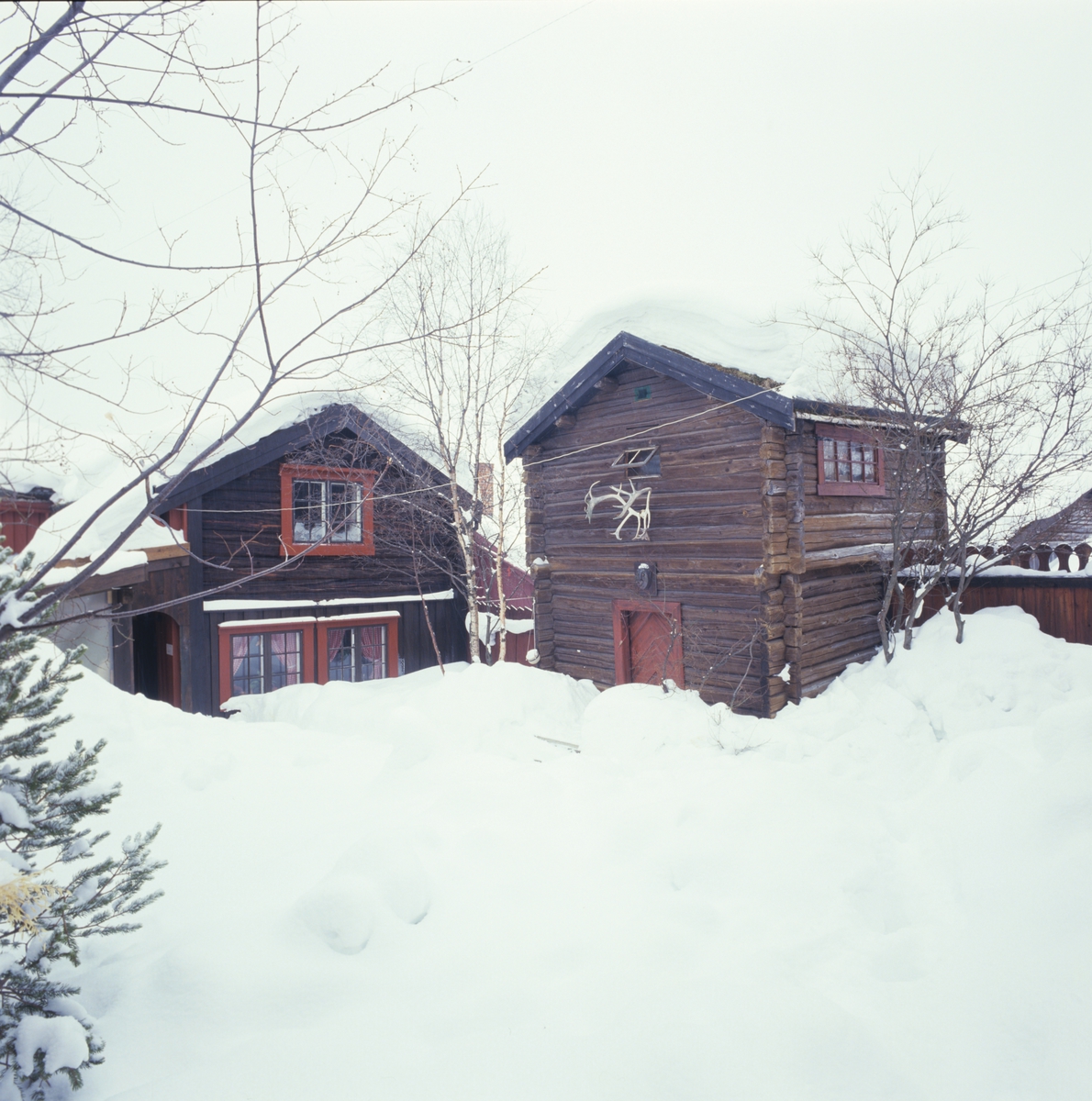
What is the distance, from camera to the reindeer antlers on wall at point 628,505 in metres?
11.7

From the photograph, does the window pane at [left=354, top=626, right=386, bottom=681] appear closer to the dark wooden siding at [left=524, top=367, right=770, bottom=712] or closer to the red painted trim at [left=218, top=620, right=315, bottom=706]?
the red painted trim at [left=218, top=620, right=315, bottom=706]

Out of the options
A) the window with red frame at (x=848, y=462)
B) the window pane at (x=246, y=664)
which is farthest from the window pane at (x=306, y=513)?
the window with red frame at (x=848, y=462)

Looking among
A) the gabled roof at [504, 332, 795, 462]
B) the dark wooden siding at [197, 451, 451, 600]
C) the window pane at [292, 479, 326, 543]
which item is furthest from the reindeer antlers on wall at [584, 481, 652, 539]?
the window pane at [292, 479, 326, 543]

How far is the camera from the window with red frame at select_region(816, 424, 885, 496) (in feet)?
36.0

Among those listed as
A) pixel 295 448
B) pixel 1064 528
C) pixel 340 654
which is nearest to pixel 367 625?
pixel 340 654

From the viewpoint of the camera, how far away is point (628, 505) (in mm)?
11859

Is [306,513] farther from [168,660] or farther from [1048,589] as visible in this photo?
[1048,589]

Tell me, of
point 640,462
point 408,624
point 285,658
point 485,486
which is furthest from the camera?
point 485,486

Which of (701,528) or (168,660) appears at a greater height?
(701,528)

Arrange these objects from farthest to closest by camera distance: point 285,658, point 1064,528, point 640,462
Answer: point 285,658 → point 640,462 → point 1064,528

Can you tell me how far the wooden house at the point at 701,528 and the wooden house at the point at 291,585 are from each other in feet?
9.58

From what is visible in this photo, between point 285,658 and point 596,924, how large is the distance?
35.4 feet

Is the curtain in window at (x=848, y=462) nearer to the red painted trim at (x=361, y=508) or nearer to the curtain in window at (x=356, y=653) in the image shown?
the red painted trim at (x=361, y=508)

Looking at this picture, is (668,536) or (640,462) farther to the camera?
(640,462)
